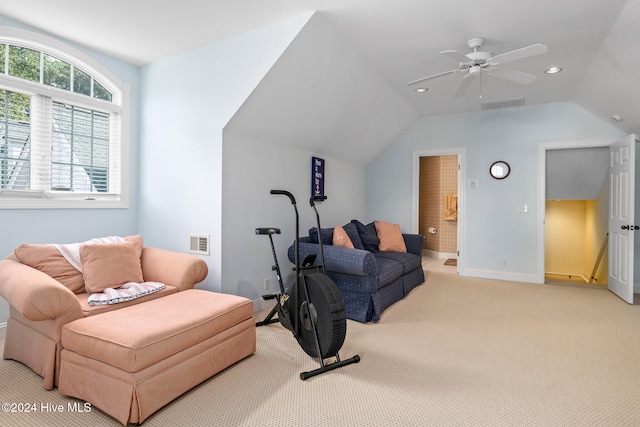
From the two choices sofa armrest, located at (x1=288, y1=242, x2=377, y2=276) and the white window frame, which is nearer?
the white window frame

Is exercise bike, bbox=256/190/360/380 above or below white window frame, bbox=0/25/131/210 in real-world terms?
below

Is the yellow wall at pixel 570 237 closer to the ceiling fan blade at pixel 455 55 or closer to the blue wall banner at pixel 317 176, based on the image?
the blue wall banner at pixel 317 176

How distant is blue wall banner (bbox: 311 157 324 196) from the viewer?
4645 mm

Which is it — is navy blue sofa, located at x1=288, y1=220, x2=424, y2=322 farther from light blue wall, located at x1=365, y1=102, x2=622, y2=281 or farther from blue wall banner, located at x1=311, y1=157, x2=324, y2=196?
light blue wall, located at x1=365, y1=102, x2=622, y2=281

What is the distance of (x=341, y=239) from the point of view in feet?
13.1

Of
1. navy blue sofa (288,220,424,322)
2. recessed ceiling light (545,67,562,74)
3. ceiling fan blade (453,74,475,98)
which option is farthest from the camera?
recessed ceiling light (545,67,562,74)

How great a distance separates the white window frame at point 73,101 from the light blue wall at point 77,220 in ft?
0.18

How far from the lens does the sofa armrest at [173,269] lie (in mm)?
2795

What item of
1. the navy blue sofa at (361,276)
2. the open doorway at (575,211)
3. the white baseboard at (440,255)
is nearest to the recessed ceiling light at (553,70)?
the open doorway at (575,211)

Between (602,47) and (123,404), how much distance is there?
465 centimetres

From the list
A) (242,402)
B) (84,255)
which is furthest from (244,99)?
(242,402)

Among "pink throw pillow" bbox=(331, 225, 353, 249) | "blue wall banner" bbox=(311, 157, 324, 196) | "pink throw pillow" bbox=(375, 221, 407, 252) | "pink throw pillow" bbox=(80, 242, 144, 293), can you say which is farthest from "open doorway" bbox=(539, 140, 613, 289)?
"pink throw pillow" bbox=(80, 242, 144, 293)

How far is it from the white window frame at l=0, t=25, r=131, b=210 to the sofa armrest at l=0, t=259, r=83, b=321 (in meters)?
1.07

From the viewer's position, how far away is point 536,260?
16.7 feet
